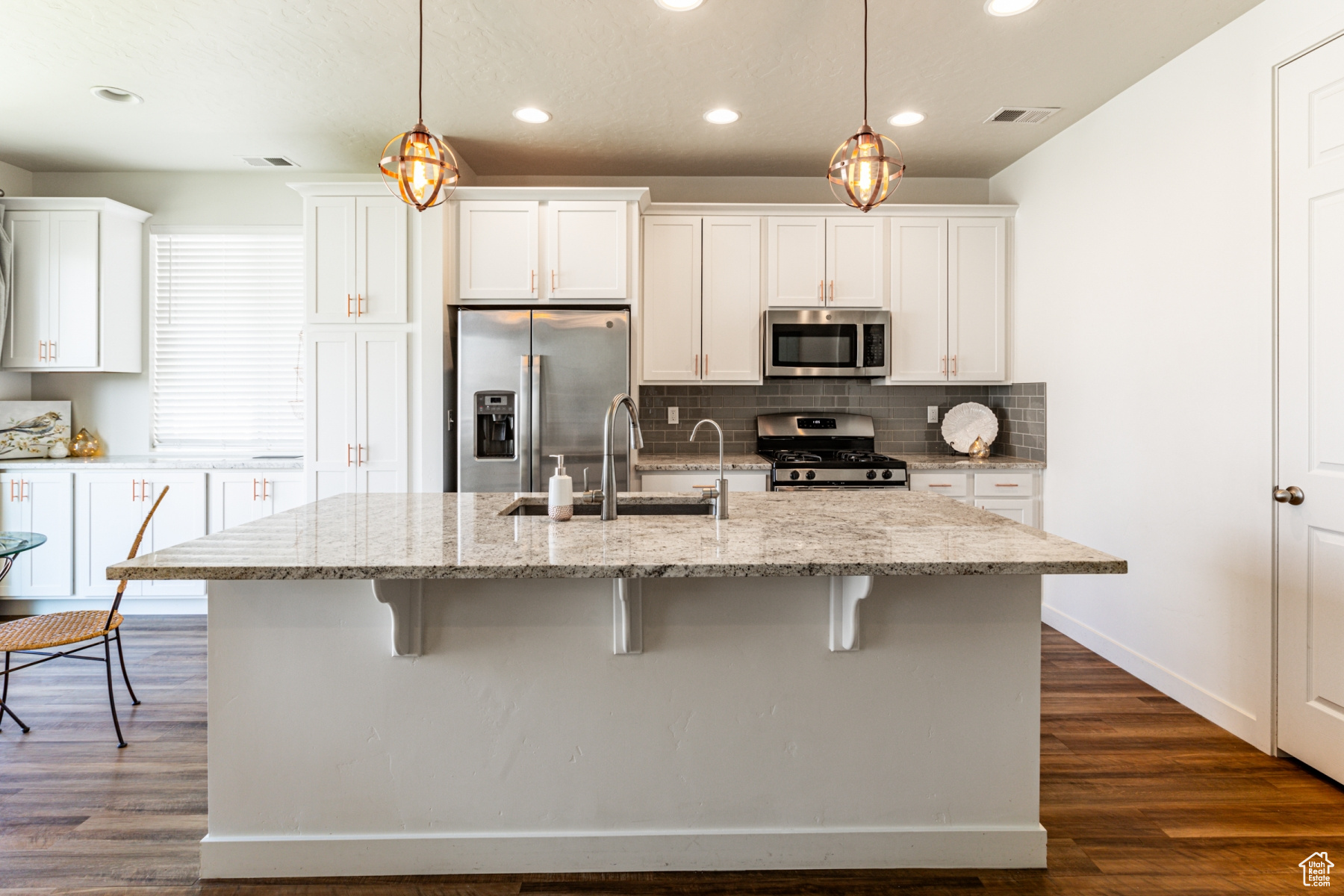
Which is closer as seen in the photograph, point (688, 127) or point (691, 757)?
point (691, 757)

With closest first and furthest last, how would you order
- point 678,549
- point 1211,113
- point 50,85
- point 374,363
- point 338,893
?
1. point 678,549
2. point 338,893
3. point 1211,113
4. point 50,85
5. point 374,363

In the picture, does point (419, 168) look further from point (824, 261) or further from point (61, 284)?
point (61, 284)

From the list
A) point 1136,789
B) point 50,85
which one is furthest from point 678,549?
point 50,85

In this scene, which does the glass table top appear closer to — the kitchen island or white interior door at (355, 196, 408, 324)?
the kitchen island

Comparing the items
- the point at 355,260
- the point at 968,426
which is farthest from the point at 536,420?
the point at 968,426

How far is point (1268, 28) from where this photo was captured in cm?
257

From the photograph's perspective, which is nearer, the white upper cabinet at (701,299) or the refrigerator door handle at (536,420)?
the refrigerator door handle at (536,420)

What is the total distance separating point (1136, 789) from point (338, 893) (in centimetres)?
233

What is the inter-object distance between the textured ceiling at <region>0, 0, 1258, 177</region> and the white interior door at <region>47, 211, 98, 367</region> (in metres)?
0.41

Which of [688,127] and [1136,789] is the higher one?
[688,127]

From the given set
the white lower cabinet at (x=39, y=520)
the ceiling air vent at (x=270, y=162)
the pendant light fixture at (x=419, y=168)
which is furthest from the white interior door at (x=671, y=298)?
the white lower cabinet at (x=39, y=520)

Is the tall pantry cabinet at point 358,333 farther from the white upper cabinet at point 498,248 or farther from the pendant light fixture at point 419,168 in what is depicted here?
the pendant light fixture at point 419,168

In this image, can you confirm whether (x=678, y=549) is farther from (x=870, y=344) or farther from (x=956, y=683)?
(x=870, y=344)

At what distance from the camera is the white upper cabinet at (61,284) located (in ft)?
13.9
